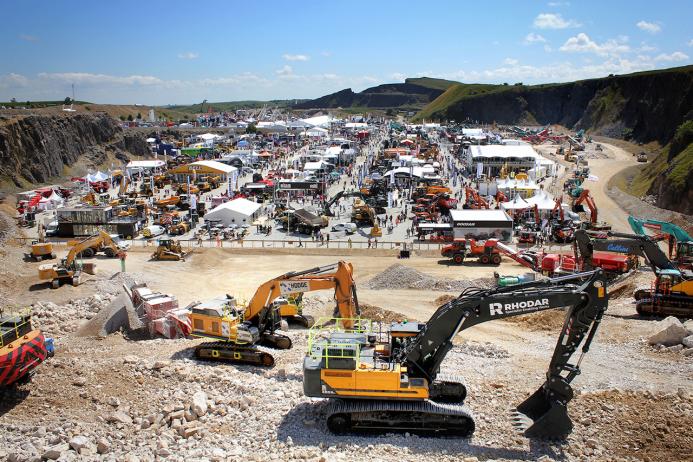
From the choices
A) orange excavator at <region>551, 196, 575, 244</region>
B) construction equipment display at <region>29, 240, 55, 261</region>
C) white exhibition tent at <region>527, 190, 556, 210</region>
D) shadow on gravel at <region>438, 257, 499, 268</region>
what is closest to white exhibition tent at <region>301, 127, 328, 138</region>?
white exhibition tent at <region>527, 190, 556, 210</region>

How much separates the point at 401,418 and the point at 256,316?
5.70 meters

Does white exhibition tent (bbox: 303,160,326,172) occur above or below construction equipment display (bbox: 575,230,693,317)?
above

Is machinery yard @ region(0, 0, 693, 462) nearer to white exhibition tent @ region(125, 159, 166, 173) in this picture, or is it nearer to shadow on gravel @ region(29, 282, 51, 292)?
shadow on gravel @ region(29, 282, 51, 292)

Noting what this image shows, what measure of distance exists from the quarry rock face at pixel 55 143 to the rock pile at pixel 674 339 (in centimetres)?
5741

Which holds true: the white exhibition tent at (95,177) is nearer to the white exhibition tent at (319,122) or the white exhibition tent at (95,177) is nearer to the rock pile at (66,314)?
the rock pile at (66,314)

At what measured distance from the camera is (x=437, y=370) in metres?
10.6

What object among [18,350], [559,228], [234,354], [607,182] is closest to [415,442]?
[234,354]

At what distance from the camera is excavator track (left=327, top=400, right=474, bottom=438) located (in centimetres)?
1039

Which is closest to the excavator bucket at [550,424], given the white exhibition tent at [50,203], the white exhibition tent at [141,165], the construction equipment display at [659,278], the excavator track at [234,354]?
the excavator track at [234,354]

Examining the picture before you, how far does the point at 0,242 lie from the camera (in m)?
32.4

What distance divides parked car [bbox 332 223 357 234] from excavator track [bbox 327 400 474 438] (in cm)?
2490

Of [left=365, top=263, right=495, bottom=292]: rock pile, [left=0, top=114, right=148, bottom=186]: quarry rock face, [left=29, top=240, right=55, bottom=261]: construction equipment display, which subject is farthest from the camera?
[left=0, top=114, right=148, bottom=186]: quarry rock face

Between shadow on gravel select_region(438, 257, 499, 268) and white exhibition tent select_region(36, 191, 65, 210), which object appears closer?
shadow on gravel select_region(438, 257, 499, 268)

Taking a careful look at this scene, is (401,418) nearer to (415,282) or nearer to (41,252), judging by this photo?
(415,282)
